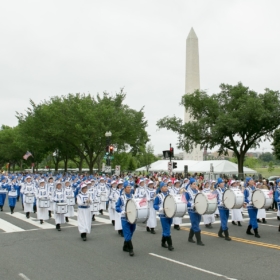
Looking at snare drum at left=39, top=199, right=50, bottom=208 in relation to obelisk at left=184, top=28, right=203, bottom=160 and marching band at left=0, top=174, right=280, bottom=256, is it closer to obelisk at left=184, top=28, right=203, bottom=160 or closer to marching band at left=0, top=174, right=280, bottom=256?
marching band at left=0, top=174, right=280, bottom=256

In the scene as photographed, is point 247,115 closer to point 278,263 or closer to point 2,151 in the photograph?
point 278,263

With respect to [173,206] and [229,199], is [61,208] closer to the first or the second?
[173,206]

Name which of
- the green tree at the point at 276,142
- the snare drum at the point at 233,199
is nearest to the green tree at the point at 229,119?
the green tree at the point at 276,142

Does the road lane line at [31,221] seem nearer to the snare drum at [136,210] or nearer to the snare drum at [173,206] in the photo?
the snare drum at [136,210]

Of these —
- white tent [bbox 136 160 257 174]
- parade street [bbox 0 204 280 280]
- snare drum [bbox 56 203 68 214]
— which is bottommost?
parade street [bbox 0 204 280 280]

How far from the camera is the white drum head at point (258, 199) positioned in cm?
1209

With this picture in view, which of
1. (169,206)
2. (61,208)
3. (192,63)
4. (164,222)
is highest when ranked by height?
(192,63)

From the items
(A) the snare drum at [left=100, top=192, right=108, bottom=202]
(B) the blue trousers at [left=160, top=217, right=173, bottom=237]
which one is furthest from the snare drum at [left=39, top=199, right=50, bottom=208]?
(B) the blue trousers at [left=160, top=217, right=173, bottom=237]

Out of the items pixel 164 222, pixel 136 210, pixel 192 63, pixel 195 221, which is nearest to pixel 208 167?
pixel 192 63

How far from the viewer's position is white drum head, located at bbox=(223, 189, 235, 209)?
11.7m

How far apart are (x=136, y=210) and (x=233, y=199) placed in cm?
376

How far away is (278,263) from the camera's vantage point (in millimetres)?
8680

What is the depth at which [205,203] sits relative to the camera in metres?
10.7

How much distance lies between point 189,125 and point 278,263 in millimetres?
34264
